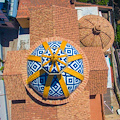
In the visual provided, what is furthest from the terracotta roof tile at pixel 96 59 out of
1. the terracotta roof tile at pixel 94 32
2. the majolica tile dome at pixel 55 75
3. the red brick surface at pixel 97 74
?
the majolica tile dome at pixel 55 75

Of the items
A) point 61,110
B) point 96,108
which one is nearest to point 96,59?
point 61,110

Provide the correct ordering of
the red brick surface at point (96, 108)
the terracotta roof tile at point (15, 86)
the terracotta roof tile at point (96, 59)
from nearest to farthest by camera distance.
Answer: the terracotta roof tile at point (15, 86)
the terracotta roof tile at point (96, 59)
the red brick surface at point (96, 108)

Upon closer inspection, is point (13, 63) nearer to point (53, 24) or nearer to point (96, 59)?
point (53, 24)

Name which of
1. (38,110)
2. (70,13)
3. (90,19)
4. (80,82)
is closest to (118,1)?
(90,19)

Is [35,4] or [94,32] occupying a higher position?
[35,4]

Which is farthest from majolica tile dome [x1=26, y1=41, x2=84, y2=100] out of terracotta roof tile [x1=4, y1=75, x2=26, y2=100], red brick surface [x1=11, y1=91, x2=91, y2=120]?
terracotta roof tile [x1=4, y1=75, x2=26, y2=100]

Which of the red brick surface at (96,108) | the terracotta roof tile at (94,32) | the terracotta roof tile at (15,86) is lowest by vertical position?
the red brick surface at (96,108)

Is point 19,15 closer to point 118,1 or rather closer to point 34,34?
point 34,34

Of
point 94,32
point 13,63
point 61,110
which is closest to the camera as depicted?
point 61,110

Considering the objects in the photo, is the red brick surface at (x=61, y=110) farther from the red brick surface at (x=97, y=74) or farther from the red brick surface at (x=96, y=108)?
the red brick surface at (x=96, y=108)
